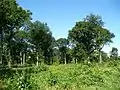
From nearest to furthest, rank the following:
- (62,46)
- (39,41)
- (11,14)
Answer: (11,14)
(39,41)
(62,46)

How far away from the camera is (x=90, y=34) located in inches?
3959

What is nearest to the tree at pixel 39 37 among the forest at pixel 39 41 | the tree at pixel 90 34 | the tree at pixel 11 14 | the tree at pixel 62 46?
the forest at pixel 39 41

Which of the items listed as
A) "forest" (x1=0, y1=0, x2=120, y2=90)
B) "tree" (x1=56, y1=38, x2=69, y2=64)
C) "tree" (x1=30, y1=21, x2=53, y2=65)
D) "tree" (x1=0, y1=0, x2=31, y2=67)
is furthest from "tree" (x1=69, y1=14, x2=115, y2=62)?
"tree" (x1=0, y1=0, x2=31, y2=67)

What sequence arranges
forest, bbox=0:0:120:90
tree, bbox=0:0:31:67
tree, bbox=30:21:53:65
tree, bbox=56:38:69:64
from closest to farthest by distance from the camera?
tree, bbox=0:0:31:67 → forest, bbox=0:0:120:90 → tree, bbox=30:21:53:65 → tree, bbox=56:38:69:64

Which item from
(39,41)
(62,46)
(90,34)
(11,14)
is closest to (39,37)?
(39,41)

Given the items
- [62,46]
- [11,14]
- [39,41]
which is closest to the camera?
[11,14]

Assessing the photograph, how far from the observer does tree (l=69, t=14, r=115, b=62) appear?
98625 mm

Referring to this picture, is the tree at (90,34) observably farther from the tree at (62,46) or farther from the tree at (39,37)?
the tree at (62,46)

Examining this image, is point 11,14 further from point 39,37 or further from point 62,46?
point 62,46

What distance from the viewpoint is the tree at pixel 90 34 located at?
98.6 meters

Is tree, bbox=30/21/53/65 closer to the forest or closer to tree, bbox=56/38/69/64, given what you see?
the forest

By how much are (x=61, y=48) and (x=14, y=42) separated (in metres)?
63.0

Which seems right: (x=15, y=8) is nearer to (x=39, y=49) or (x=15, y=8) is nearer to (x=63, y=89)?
(x=63, y=89)

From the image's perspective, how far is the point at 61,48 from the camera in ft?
444
